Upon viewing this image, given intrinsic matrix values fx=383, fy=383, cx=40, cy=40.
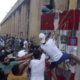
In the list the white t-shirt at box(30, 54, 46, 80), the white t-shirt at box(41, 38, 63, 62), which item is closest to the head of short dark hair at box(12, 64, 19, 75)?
the white t-shirt at box(30, 54, 46, 80)

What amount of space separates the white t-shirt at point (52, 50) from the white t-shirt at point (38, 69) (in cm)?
135

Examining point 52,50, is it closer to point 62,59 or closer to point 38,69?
point 62,59

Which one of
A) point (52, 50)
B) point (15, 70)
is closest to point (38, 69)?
point (15, 70)

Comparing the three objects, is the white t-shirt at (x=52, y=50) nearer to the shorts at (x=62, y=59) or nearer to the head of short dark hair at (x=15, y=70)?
the shorts at (x=62, y=59)

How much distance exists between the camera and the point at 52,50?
7.55 meters

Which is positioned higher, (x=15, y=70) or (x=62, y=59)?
(x=62, y=59)

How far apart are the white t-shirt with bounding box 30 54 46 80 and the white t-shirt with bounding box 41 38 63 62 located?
4.44 ft

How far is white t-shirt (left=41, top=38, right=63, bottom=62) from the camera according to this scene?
7445 millimetres

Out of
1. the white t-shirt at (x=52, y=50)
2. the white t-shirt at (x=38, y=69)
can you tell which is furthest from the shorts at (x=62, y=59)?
the white t-shirt at (x=38, y=69)

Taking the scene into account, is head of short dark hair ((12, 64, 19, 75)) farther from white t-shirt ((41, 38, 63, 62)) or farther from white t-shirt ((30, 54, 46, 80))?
white t-shirt ((41, 38, 63, 62))

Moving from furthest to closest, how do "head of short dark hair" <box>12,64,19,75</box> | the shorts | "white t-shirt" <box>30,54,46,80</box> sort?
1. "white t-shirt" <box>30,54,46,80</box>
2. "head of short dark hair" <box>12,64,19,75</box>
3. the shorts

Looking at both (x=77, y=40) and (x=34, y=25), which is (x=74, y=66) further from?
(x=34, y=25)

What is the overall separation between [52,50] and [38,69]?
1.73 metres

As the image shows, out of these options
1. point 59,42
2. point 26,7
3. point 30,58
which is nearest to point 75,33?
point 59,42
